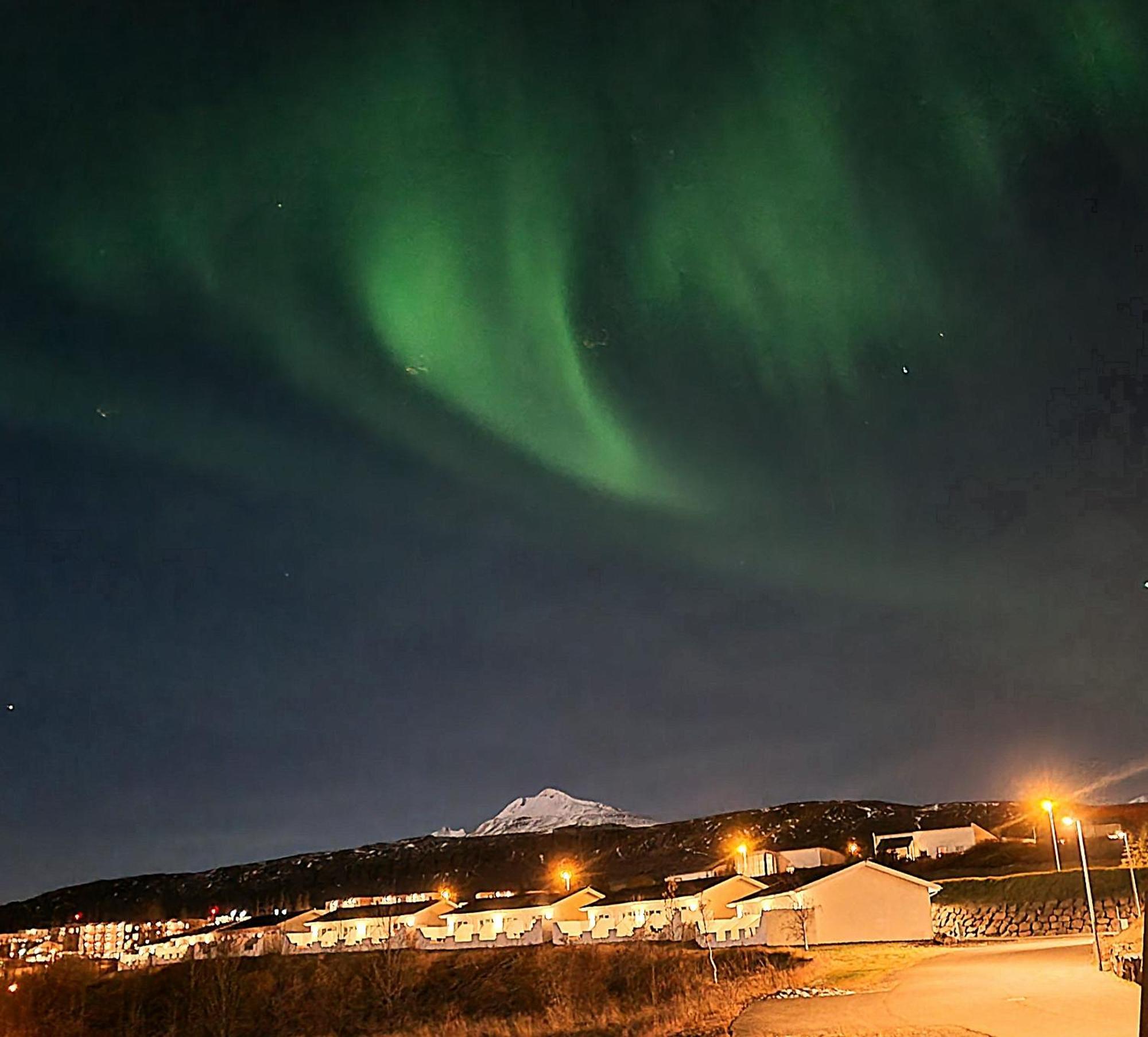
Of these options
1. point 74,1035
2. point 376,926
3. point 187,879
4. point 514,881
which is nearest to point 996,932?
point 74,1035

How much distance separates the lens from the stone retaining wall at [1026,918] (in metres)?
43.2

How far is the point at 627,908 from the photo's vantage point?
7188 centimetres

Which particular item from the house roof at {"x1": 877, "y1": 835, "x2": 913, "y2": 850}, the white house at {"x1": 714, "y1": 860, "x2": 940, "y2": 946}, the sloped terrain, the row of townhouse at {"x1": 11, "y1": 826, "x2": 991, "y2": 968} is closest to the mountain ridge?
the sloped terrain

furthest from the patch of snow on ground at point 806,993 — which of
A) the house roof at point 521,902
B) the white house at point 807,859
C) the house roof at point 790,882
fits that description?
the white house at point 807,859

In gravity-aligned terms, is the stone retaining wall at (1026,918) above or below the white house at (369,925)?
above

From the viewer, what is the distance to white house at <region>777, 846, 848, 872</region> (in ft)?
315

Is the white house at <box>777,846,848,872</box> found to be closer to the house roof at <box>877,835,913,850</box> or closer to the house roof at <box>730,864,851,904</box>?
the house roof at <box>877,835,913,850</box>

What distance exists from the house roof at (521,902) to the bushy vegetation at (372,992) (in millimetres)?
Answer: 17436

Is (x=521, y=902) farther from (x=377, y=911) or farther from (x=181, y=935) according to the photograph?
(x=181, y=935)

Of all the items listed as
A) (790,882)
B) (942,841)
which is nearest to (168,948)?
(790,882)

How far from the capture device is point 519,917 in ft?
251

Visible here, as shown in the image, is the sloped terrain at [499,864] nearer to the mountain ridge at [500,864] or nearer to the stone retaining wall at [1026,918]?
the mountain ridge at [500,864]

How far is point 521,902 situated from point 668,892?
516 inches

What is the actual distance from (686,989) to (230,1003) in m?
29.8
